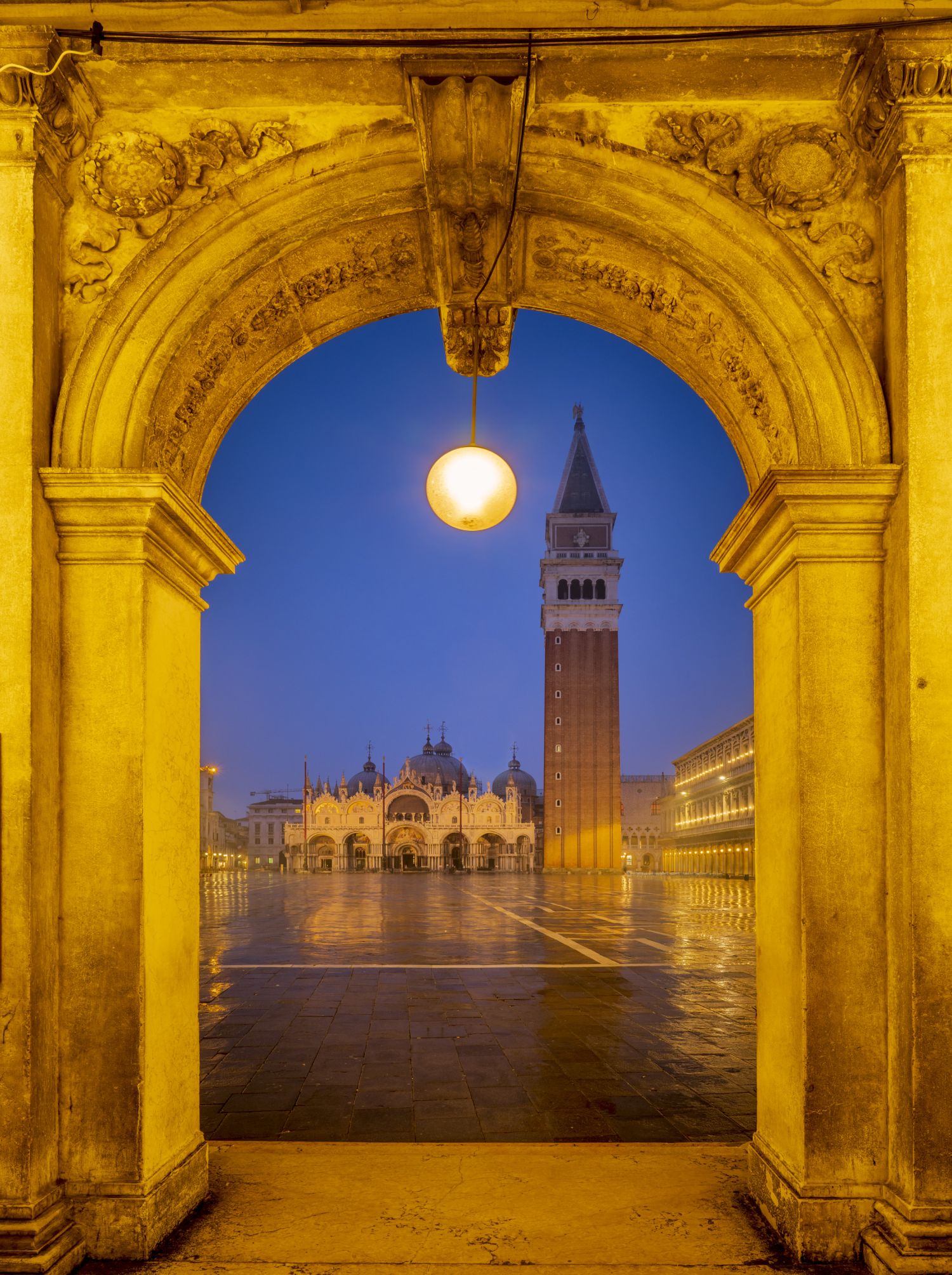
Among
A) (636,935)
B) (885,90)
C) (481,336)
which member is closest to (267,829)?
(636,935)

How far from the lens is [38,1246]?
3625mm

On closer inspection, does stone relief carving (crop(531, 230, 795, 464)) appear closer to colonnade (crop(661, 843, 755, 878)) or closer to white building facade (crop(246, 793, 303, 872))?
colonnade (crop(661, 843, 755, 878))

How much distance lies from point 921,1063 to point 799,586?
6.26 feet

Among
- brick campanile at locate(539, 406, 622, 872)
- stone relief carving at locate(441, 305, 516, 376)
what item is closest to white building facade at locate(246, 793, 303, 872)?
brick campanile at locate(539, 406, 622, 872)

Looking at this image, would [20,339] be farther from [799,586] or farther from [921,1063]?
[921,1063]

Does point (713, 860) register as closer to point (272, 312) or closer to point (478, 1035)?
point (478, 1035)

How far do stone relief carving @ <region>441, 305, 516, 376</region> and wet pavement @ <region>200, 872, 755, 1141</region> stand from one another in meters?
4.42

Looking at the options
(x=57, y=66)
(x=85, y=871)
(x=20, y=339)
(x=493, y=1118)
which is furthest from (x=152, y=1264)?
(x=57, y=66)

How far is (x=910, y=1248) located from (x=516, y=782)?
96.2 m

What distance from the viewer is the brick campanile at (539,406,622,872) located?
236ft

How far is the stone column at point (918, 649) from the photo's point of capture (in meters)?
3.70

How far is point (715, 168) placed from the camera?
4383 millimetres

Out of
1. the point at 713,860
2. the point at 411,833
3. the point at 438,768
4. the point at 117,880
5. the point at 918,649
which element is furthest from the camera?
the point at 438,768

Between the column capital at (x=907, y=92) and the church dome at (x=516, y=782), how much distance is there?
9371cm
